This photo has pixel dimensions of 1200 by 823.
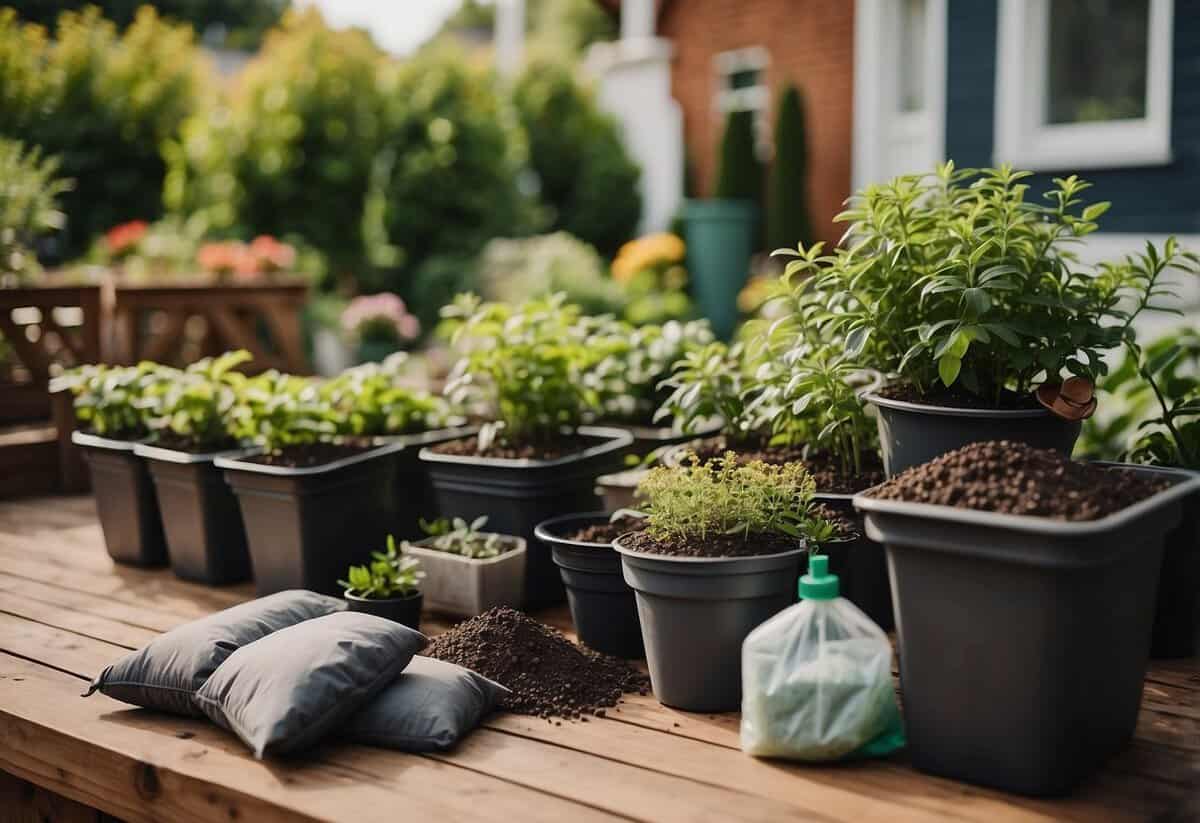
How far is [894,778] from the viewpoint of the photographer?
1.91 meters

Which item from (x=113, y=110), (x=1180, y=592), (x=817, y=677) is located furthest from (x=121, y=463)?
(x=113, y=110)

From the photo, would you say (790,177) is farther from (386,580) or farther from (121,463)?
(386,580)

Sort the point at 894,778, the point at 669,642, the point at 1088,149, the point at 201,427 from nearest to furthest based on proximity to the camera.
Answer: the point at 894,778 < the point at 669,642 < the point at 201,427 < the point at 1088,149

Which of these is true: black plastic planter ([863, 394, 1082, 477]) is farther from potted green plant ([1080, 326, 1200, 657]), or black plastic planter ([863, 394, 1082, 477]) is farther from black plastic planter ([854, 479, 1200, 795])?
black plastic planter ([854, 479, 1200, 795])

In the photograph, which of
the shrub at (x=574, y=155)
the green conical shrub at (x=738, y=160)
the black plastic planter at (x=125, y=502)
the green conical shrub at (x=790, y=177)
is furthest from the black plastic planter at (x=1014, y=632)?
the shrub at (x=574, y=155)

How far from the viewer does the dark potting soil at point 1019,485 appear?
1819mm

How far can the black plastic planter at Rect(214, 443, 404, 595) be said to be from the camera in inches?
114

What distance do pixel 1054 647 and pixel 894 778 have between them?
0.34m

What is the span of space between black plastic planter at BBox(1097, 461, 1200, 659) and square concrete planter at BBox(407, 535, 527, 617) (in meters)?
1.32

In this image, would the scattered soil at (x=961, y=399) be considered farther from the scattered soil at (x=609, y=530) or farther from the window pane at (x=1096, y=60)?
the window pane at (x=1096, y=60)

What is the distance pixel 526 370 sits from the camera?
313 cm

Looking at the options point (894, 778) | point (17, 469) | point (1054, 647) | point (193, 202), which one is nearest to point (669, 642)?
point (894, 778)

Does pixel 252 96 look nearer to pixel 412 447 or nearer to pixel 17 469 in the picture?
pixel 17 469

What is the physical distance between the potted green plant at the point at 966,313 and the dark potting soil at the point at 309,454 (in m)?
1.28
